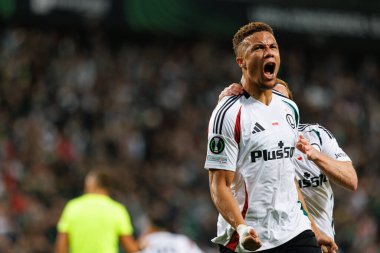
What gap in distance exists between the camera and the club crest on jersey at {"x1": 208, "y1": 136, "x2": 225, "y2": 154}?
4836 mm

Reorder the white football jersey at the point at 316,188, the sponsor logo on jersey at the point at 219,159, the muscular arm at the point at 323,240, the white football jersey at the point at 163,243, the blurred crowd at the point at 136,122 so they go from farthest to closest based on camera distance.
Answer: the blurred crowd at the point at 136,122 < the white football jersey at the point at 163,243 < the white football jersey at the point at 316,188 < the muscular arm at the point at 323,240 < the sponsor logo on jersey at the point at 219,159

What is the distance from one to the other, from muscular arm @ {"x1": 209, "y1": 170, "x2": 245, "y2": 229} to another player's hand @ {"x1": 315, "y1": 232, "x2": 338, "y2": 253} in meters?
0.80

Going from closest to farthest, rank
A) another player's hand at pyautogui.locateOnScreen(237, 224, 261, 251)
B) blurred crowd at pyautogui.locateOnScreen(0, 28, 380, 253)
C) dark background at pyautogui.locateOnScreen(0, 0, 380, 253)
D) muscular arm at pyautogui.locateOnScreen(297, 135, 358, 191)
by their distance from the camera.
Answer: another player's hand at pyautogui.locateOnScreen(237, 224, 261, 251)
muscular arm at pyautogui.locateOnScreen(297, 135, 358, 191)
blurred crowd at pyautogui.locateOnScreen(0, 28, 380, 253)
dark background at pyautogui.locateOnScreen(0, 0, 380, 253)

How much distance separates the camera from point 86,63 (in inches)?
660

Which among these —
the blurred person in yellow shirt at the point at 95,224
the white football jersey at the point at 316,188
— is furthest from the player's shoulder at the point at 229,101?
the blurred person in yellow shirt at the point at 95,224

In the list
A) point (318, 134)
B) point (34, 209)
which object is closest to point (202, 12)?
point (34, 209)

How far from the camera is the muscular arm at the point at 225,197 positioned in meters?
4.71

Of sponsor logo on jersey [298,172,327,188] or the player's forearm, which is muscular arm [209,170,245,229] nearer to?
the player's forearm

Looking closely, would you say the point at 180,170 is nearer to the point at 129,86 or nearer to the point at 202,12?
the point at 129,86

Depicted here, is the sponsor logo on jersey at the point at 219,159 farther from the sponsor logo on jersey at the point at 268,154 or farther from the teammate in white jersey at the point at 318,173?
the teammate in white jersey at the point at 318,173

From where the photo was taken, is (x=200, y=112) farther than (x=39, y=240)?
Yes

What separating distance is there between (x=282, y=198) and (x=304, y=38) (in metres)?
13.9

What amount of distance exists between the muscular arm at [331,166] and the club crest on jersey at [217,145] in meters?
0.45

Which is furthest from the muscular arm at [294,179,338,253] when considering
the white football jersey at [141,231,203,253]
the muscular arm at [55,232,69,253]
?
the muscular arm at [55,232,69,253]
